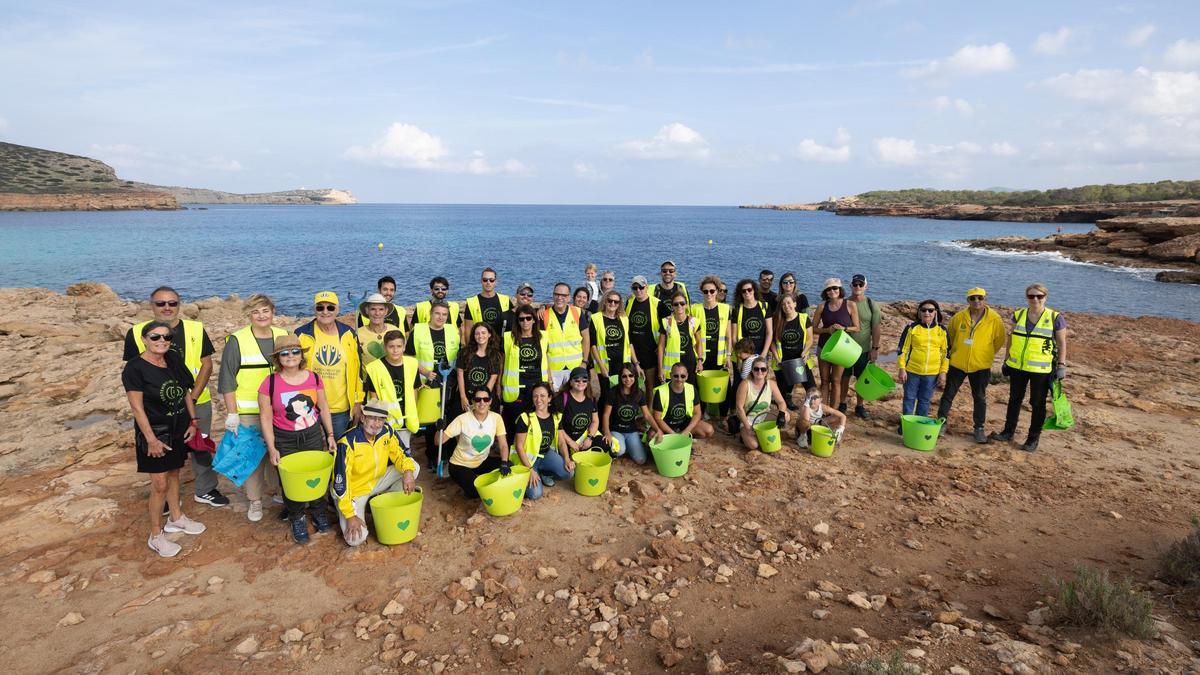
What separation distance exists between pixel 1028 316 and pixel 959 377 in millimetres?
1083

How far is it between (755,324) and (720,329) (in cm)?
51

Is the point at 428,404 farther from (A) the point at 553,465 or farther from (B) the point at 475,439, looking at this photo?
(A) the point at 553,465

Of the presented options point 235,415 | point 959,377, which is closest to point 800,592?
point 959,377

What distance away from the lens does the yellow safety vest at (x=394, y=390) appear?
5900 mm

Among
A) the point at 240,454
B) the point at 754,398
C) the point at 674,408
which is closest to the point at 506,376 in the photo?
the point at 674,408

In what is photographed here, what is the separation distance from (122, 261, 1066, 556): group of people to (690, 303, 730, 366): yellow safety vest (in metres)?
0.03

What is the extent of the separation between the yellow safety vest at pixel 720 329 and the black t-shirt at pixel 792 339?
0.78m

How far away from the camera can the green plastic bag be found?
7.07m

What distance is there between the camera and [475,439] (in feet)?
19.5

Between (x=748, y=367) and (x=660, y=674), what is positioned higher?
(x=748, y=367)

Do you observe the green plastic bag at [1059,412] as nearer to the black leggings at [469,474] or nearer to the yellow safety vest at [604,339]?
the yellow safety vest at [604,339]

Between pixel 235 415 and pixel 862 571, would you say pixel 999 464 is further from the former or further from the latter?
pixel 235 415

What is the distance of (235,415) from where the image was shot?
530 centimetres

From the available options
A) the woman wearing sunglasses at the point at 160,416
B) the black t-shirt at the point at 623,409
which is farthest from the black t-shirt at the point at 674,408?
the woman wearing sunglasses at the point at 160,416
